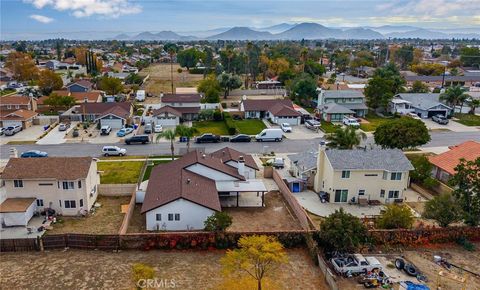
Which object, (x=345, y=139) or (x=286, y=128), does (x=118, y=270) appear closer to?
(x=345, y=139)

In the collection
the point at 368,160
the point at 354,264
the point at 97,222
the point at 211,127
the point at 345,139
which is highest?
the point at 345,139

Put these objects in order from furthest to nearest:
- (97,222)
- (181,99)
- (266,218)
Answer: (181,99)
(266,218)
(97,222)

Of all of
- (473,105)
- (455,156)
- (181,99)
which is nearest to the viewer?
(455,156)

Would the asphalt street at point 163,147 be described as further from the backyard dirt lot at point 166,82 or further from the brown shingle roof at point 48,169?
the backyard dirt lot at point 166,82

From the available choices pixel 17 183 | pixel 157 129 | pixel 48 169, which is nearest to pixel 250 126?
pixel 157 129

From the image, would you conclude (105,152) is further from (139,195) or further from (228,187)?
(228,187)

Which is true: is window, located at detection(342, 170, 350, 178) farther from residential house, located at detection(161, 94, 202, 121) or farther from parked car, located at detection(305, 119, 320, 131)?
residential house, located at detection(161, 94, 202, 121)

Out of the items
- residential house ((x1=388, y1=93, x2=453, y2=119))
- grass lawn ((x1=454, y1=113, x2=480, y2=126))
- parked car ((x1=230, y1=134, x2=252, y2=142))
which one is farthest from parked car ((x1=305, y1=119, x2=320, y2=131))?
grass lawn ((x1=454, y1=113, x2=480, y2=126))
